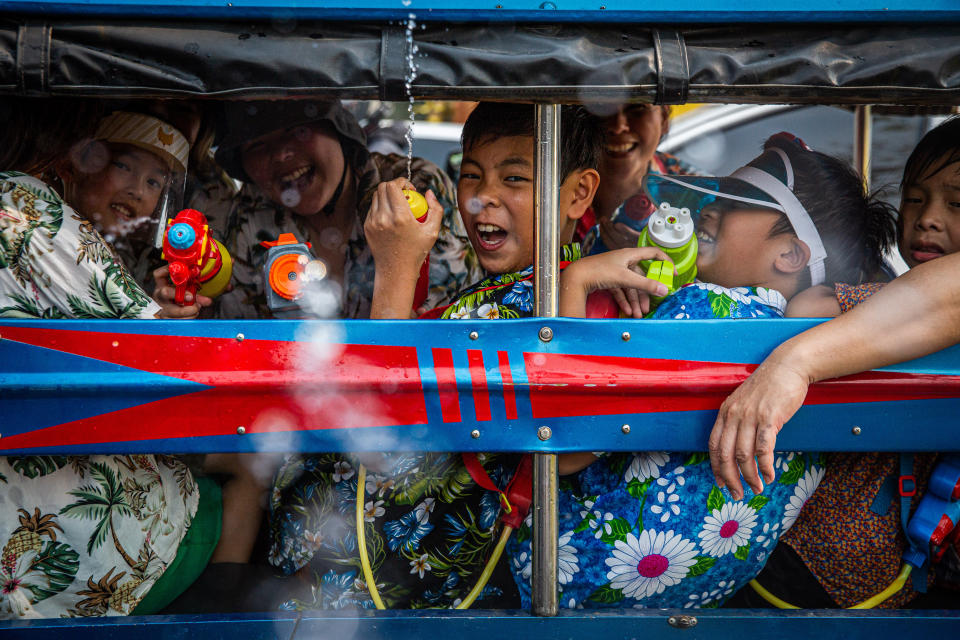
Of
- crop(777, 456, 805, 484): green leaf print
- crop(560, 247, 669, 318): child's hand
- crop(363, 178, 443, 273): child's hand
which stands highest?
crop(363, 178, 443, 273): child's hand

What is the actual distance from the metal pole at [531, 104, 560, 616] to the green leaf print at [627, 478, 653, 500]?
0.20m

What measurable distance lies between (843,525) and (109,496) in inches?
70.5

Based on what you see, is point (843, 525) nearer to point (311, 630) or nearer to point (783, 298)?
point (783, 298)

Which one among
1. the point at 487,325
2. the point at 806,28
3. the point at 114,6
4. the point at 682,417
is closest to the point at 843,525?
the point at 682,417

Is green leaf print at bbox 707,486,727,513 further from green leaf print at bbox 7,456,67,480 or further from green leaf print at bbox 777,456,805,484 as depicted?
green leaf print at bbox 7,456,67,480

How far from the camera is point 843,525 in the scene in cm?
188

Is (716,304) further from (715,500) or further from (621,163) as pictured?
(621,163)

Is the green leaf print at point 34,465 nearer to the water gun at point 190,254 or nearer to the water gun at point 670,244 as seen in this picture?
the water gun at point 190,254

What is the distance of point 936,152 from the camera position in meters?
1.99

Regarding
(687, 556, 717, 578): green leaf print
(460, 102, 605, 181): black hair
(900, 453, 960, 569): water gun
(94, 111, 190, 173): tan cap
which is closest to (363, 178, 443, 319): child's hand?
(460, 102, 605, 181): black hair

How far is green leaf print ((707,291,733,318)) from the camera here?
1.76 meters

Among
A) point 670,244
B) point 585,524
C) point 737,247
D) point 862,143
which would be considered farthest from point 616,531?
point 862,143

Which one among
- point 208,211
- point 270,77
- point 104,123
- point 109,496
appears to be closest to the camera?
point 270,77

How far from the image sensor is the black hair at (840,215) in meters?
2.02
